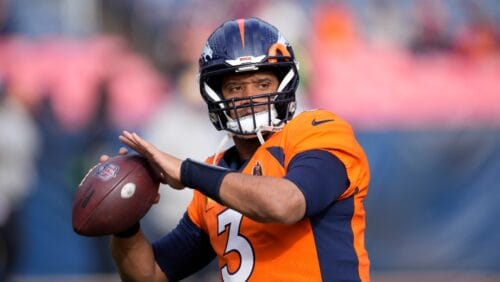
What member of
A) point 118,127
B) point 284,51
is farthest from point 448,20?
point 284,51

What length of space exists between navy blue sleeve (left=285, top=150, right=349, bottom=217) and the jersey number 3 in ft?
1.28

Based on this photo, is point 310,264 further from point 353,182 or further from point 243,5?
point 243,5

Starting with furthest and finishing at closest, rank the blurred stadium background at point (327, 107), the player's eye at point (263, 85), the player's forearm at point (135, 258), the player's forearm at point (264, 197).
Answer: the blurred stadium background at point (327, 107), the player's forearm at point (135, 258), the player's eye at point (263, 85), the player's forearm at point (264, 197)

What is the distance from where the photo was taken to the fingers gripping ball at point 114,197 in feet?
12.3

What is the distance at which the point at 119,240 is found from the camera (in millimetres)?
4148

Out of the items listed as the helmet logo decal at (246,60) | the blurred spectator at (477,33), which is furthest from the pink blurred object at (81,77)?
the helmet logo decal at (246,60)

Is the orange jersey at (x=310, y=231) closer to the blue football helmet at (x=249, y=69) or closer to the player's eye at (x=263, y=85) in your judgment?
the blue football helmet at (x=249, y=69)

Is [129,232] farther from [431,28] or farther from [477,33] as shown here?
[477,33]

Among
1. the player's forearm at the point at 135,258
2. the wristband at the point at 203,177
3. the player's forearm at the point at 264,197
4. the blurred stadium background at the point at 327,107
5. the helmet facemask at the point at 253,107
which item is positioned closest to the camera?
the player's forearm at the point at 264,197

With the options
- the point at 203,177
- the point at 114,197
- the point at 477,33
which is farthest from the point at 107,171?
the point at 477,33

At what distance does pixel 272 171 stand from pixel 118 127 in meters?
6.25

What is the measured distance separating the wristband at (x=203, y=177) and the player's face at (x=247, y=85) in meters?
0.44

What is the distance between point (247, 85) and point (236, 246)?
640 mm

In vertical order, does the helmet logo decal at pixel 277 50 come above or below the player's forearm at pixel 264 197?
above
